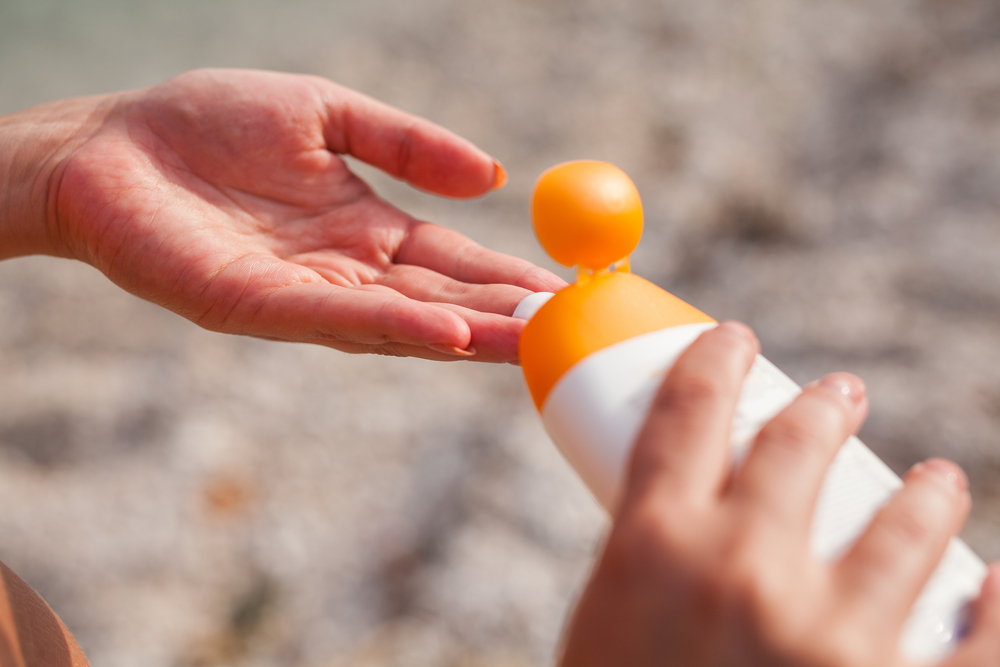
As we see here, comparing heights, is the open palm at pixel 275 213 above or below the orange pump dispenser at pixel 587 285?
below

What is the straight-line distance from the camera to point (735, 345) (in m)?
0.50

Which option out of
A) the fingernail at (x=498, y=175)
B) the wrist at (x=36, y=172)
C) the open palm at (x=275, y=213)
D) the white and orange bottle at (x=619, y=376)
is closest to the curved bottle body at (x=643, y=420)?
the white and orange bottle at (x=619, y=376)

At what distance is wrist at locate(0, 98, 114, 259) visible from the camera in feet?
3.11

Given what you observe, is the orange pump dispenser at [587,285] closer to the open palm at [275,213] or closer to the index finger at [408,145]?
the open palm at [275,213]

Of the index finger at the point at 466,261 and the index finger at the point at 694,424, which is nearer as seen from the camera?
the index finger at the point at 694,424

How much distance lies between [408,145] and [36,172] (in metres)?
0.53

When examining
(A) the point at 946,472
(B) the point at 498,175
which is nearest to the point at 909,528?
(A) the point at 946,472

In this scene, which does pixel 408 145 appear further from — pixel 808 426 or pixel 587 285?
pixel 808 426

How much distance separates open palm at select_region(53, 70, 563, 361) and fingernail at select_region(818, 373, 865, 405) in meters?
0.30

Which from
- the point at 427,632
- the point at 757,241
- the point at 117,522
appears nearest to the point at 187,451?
the point at 117,522

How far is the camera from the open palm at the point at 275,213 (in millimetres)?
792

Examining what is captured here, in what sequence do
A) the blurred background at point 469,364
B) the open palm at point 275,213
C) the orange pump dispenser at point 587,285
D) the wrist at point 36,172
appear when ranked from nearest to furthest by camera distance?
the orange pump dispenser at point 587,285, the open palm at point 275,213, the wrist at point 36,172, the blurred background at point 469,364

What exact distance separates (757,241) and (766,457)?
141cm

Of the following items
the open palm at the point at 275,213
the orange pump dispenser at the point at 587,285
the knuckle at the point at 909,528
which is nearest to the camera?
the knuckle at the point at 909,528
